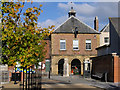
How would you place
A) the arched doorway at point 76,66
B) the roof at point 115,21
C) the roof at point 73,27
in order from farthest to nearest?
the roof at point 73,27
the arched doorway at point 76,66
the roof at point 115,21

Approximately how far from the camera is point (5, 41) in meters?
9.62

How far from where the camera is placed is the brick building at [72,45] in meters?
42.3

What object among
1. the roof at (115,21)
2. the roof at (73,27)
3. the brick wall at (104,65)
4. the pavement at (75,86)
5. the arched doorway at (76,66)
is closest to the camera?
the pavement at (75,86)

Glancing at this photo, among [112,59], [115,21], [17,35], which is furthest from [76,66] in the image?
[17,35]

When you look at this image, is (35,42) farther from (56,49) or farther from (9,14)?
(56,49)

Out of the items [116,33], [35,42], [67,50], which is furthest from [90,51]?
[35,42]

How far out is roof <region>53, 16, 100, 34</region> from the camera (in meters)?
43.0

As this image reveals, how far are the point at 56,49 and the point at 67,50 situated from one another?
2020mm

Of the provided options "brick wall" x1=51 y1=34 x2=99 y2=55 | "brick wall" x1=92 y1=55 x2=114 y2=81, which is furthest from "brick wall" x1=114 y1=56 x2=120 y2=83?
"brick wall" x1=51 y1=34 x2=99 y2=55

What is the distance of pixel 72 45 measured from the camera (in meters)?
42.8

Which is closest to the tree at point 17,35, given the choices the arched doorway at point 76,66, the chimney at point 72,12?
the arched doorway at point 76,66

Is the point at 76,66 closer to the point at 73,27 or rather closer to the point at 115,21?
the point at 73,27

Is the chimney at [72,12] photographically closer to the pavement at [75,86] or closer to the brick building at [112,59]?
the brick building at [112,59]

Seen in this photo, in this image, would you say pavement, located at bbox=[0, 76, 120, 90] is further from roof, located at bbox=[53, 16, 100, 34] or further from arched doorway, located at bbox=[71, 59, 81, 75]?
roof, located at bbox=[53, 16, 100, 34]
